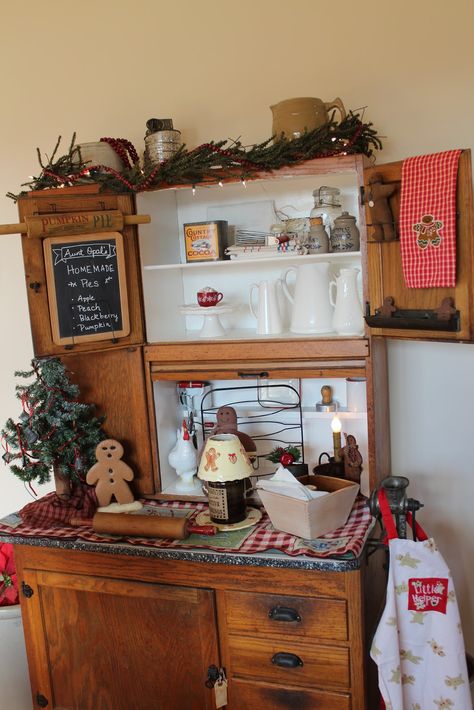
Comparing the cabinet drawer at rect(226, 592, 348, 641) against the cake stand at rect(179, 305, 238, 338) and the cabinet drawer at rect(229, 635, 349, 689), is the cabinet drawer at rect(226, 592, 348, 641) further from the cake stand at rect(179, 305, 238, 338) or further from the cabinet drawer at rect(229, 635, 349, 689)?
the cake stand at rect(179, 305, 238, 338)

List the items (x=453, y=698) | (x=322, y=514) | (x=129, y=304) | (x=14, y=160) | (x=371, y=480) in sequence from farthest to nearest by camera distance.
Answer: (x=14, y=160), (x=129, y=304), (x=371, y=480), (x=322, y=514), (x=453, y=698)

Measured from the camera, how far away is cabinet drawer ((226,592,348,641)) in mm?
1677

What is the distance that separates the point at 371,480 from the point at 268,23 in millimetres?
1452

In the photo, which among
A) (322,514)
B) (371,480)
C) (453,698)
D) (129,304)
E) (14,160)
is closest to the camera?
(453,698)

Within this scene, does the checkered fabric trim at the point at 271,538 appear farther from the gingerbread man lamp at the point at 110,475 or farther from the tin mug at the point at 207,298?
the tin mug at the point at 207,298

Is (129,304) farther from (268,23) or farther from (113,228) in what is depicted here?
(268,23)

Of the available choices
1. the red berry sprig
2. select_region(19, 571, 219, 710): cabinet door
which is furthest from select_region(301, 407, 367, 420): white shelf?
the red berry sprig

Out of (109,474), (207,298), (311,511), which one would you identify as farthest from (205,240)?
(311,511)

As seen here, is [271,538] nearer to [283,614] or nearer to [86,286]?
[283,614]

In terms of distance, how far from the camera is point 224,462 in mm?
1887

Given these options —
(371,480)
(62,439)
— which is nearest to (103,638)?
(62,439)

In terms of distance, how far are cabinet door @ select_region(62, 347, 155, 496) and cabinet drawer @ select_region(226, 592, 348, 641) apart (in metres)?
0.54

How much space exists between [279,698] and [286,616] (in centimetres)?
22

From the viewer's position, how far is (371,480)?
192 cm
